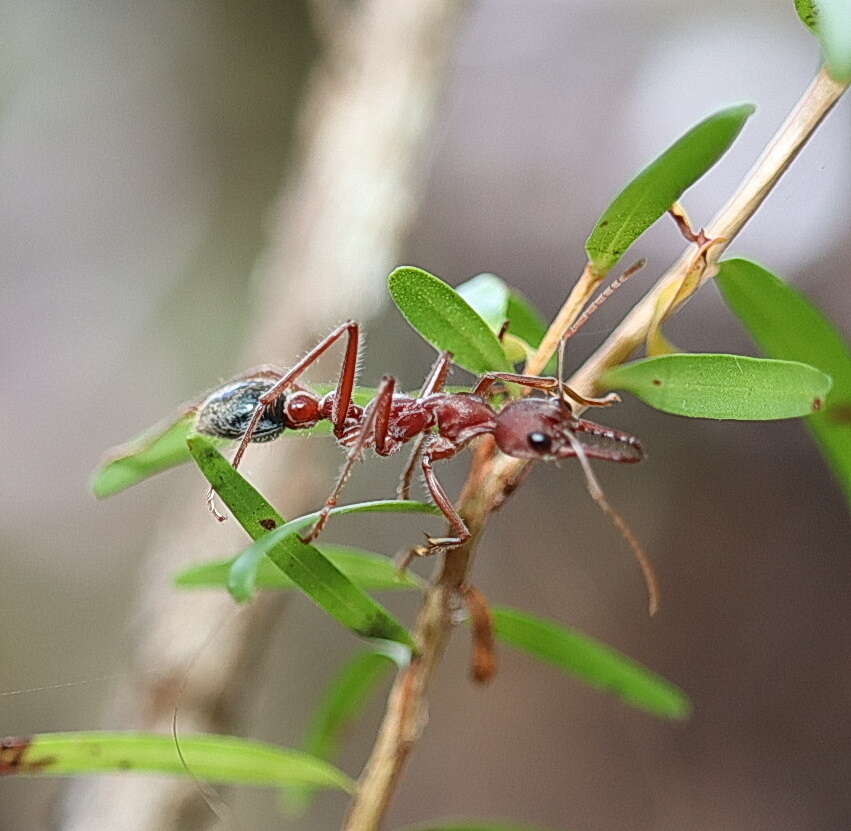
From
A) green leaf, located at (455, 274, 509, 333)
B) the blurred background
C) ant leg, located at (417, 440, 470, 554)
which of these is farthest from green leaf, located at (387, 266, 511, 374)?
the blurred background

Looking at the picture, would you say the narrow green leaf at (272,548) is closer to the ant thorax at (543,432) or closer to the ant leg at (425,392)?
the ant thorax at (543,432)

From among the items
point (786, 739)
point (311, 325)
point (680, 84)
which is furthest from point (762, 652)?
point (680, 84)

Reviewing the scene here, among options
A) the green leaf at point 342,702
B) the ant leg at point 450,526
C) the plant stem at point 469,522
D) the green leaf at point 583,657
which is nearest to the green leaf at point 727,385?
the plant stem at point 469,522

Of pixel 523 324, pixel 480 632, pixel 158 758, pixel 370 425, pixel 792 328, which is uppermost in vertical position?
pixel 792 328

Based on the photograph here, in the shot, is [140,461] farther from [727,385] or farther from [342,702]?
[727,385]

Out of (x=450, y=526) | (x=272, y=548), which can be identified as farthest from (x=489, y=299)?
(x=272, y=548)

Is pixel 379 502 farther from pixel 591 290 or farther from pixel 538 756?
pixel 538 756

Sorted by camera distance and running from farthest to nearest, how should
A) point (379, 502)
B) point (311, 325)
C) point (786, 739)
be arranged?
point (786, 739) < point (311, 325) < point (379, 502)
